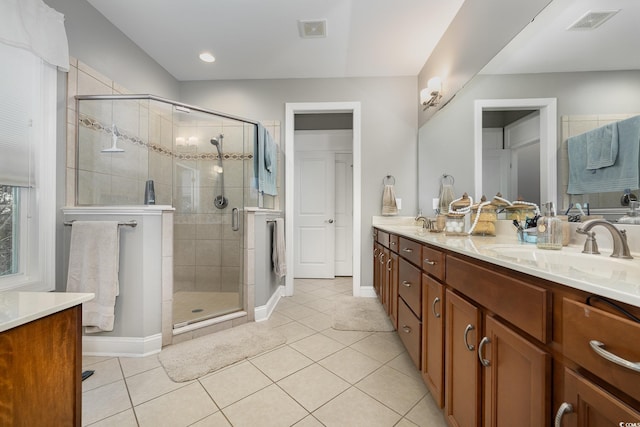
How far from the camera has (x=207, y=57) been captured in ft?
8.55

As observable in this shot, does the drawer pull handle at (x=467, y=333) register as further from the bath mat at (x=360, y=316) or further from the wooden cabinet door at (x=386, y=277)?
the bath mat at (x=360, y=316)

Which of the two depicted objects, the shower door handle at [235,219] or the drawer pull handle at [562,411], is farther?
the shower door handle at [235,219]

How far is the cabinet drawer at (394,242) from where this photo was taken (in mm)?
1812

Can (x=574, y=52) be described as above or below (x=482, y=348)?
above

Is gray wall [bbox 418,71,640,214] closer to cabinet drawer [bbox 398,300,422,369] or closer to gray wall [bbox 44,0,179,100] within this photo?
cabinet drawer [bbox 398,300,422,369]

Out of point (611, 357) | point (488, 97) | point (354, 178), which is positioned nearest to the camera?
point (611, 357)

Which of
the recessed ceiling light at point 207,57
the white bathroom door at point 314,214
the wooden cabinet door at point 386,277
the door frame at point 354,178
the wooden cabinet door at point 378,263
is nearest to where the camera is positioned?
the wooden cabinet door at point 386,277

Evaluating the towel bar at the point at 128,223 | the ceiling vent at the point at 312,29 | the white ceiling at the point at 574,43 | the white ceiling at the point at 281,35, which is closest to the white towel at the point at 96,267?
the towel bar at the point at 128,223

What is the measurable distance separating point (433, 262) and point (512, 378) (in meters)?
0.56

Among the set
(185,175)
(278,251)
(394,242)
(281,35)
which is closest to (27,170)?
(185,175)

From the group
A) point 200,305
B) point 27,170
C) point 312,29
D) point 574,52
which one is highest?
point 312,29

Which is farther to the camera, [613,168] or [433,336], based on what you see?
[433,336]

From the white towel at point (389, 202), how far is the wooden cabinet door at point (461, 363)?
1846 millimetres

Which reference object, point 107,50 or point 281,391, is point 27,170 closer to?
point 107,50
